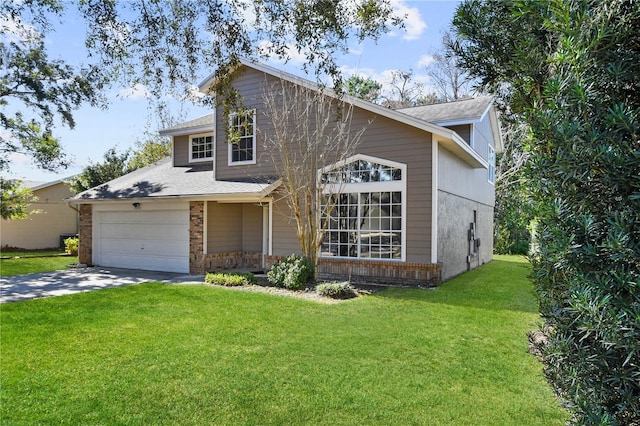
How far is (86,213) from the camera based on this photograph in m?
16.1

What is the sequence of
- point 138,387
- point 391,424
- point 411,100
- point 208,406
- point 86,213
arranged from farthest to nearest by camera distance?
point 411,100 < point 86,213 < point 138,387 < point 208,406 < point 391,424

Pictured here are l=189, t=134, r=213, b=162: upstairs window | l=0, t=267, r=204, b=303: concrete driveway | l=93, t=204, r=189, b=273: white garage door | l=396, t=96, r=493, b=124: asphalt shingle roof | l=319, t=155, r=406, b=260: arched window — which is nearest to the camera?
l=0, t=267, r=204, b=303: concrete driveway

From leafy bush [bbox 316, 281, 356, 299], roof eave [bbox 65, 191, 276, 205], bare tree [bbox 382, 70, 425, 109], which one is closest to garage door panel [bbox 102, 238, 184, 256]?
roof eave [bbox 65, 191, 276, 205]

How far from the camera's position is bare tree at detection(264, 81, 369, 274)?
36.6ft

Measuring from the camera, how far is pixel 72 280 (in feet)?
39.5

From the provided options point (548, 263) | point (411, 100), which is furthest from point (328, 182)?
point (411, 100)

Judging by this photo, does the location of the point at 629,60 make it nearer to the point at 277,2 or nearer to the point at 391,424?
the point at 391,424

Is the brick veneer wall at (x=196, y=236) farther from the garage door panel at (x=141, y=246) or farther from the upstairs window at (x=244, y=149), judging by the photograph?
the upstairs window at (x=244, y=149)

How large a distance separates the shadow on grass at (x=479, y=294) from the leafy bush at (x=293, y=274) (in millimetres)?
1966

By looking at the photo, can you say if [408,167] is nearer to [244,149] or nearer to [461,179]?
[461,179]

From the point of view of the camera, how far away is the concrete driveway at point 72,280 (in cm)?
1003

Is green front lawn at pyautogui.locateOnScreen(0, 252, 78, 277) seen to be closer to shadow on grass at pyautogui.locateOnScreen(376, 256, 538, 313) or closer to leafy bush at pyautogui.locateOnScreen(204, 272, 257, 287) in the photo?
leafy bush at pyautogui.locateOnScreen(204, 272, 257, 287)

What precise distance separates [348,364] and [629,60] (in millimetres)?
4241

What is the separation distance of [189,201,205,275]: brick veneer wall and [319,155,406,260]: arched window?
396cm
